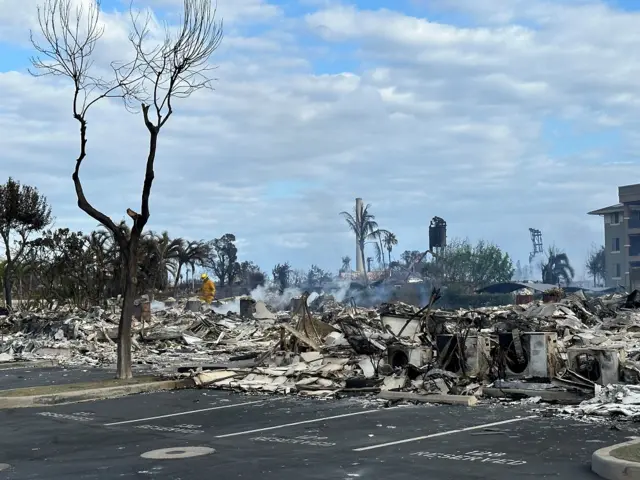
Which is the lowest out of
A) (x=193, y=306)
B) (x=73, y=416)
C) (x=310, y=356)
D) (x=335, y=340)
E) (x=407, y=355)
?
(x=73, y=416)

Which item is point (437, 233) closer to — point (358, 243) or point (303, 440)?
point (358, 243)

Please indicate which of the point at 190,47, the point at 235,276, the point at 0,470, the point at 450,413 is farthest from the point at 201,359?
the point at 235,276

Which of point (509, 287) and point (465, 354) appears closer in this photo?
point (465, 354)

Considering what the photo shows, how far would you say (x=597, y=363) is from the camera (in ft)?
46.2

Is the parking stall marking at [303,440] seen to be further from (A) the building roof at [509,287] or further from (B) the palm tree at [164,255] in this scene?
(A) the building roof at [509,287]

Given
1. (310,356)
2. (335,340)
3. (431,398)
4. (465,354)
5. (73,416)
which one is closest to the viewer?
(73,416)

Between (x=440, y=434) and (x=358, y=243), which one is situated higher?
A: (x=358, y=243)

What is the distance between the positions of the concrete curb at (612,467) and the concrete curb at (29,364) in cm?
2061

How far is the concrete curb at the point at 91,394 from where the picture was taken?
15789 mm

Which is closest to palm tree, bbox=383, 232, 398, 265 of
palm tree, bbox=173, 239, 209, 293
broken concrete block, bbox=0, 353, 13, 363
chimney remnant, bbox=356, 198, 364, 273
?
chimney remnant, bbox=356, 198, 364, 273

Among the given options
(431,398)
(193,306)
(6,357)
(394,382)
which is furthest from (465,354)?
(193,306)

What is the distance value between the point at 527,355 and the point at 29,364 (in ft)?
55.5

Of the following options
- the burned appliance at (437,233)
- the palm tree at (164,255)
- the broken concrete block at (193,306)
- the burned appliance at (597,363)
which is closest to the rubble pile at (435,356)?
the burned appliance at (597,363)

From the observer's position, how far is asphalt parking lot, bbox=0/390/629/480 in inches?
356
